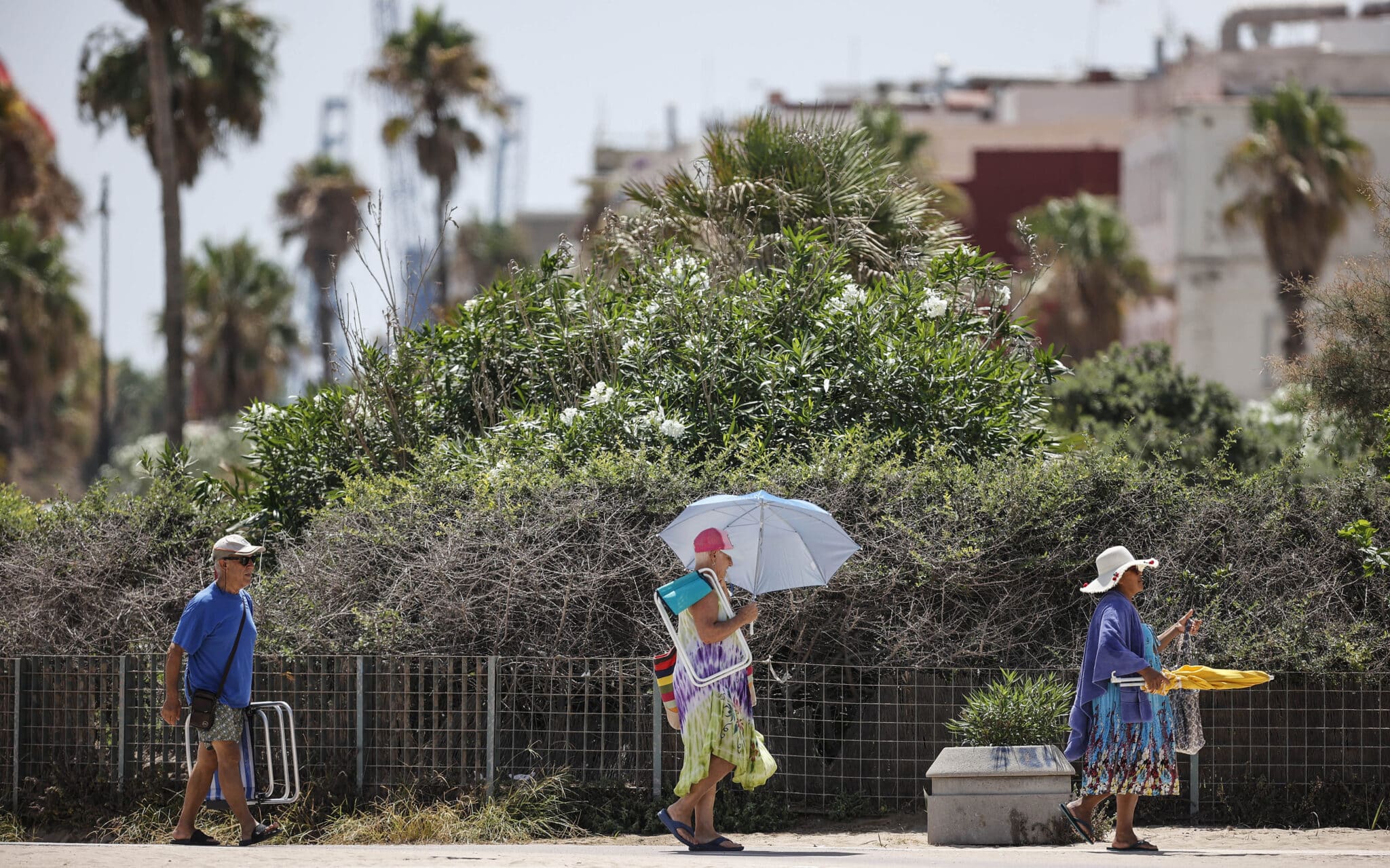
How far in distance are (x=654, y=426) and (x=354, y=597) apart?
2.64 metres

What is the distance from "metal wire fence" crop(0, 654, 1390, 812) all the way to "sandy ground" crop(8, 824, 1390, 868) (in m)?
0.48

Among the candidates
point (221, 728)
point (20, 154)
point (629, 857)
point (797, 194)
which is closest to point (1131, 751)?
point (629, 857)

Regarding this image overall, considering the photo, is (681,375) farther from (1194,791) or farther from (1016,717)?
(1194,791)

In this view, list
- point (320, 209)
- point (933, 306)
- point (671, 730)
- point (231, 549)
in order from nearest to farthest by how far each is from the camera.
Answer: point (231, 549) → point (671, 730) → point (933, 306) → point (320, 209)

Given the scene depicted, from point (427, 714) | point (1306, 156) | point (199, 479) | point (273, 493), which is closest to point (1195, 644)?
point (427, 714)

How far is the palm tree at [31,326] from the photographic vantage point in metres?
39.2

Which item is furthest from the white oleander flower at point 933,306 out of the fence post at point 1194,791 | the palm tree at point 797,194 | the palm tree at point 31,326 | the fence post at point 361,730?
the palm tree at point 31,326

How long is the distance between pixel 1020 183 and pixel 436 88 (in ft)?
65.6

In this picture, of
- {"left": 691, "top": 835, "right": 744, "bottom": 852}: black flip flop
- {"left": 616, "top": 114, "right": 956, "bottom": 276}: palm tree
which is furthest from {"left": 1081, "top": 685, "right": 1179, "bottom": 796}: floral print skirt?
{"left": 616, "top": 114, "right": 956, "bottom": 276}: palm tree

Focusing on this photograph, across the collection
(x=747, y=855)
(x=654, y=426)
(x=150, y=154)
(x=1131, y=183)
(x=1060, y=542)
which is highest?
(x=1131, y=183)

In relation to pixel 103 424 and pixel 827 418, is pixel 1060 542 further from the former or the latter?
pixel 103 424

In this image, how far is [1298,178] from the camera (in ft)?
121

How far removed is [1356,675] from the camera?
1031 centimetres

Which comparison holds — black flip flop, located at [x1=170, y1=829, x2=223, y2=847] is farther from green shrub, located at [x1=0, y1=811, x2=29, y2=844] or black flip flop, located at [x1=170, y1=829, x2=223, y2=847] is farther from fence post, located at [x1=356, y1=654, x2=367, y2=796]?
green shrub, located at [x1=0, y1=811, x2=29, y2=844]
